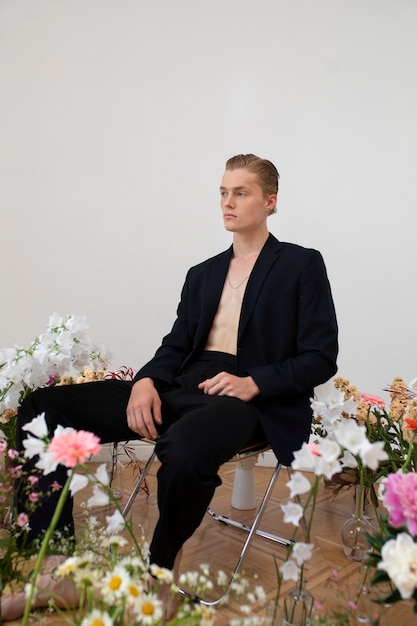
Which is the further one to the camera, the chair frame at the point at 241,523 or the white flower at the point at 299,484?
the chair frame at the point at 241,523

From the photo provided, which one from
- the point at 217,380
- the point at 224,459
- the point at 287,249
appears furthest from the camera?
the point at 287,249

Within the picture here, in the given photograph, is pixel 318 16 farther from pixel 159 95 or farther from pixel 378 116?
pixel 159 95

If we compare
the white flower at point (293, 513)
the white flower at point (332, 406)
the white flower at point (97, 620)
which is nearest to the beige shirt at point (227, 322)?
the white flower at point (332, 406)

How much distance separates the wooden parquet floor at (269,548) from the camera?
6.82 feet

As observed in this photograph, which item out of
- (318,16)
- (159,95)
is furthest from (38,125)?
(318,16)

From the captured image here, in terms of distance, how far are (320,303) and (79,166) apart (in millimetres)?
2234

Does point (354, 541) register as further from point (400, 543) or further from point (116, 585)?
point (116, 585)

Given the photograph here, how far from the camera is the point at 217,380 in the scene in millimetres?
2248

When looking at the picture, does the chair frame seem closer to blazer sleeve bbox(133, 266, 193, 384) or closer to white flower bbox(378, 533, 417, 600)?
blazer sleeve bbox(133, 266, 193, 384)

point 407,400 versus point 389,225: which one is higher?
point 389,225

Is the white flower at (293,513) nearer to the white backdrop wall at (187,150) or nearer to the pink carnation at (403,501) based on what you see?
the pink carnation at (403,501)

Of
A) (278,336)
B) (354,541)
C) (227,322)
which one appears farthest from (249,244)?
(354,541)

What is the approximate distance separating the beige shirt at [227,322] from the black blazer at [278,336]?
0.11 feet

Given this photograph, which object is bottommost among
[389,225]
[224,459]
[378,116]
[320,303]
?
[224,459]
